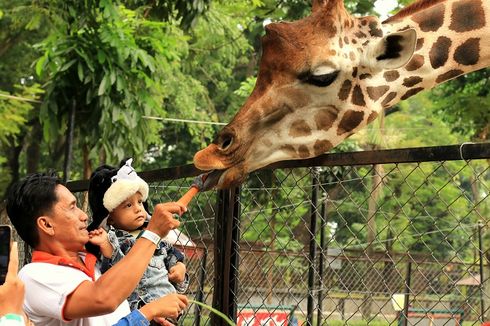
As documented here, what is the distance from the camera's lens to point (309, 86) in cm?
382

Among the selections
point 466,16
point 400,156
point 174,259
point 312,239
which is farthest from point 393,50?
point 174,259

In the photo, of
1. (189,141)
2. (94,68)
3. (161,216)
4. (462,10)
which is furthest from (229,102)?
(161,216)

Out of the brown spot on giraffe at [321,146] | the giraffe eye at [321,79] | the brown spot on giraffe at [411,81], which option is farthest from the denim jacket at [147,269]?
the brown spot on giraffe at [411,81]

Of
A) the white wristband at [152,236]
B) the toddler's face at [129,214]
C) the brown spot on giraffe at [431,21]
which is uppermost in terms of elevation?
the brown spot on giraffe at [431,21]

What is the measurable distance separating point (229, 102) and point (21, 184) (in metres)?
23.1

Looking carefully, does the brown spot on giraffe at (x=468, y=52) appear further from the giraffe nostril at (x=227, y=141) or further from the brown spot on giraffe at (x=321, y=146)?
the giraffe nostril at (x=227, y=141)

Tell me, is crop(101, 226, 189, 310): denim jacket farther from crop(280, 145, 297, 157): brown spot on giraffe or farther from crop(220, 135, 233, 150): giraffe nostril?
crop(280, 145, 297, 157): brown spot on giraffe

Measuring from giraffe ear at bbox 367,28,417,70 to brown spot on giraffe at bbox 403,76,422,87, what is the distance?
203 millimetres

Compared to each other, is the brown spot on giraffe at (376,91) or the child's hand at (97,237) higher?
the brown spot on giraffe at (376,91)

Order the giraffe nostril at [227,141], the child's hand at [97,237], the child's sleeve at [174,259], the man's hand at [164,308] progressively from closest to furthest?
the man's hand at [164,308]
the child's hand at [97,237]
the child's sleeve at [174,259]
the giraffe nostril at [227,141]

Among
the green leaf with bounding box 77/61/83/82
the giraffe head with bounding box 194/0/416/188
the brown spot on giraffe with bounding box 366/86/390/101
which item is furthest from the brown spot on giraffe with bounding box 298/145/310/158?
the green leaf with bounding box 77/61/83/82

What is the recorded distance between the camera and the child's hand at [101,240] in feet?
9.91

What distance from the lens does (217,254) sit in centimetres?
405

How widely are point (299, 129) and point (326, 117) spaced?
16 centimetres
